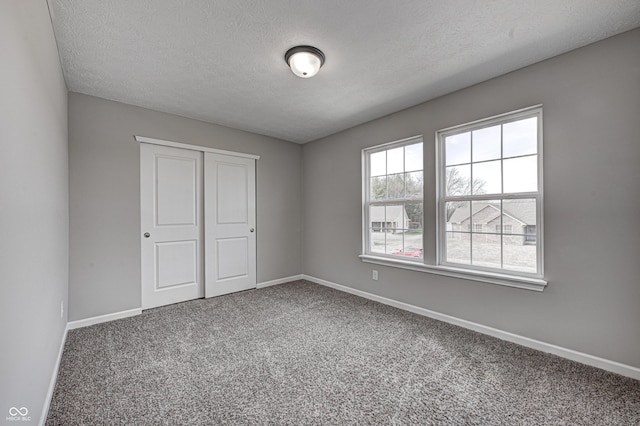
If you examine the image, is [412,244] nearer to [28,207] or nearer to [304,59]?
[304,59]

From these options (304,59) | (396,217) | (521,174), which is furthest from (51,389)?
(521,174)

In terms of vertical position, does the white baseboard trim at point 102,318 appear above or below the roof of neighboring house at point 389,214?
below

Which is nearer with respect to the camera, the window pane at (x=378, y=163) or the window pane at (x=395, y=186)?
the window pane at (x=395, y=186)

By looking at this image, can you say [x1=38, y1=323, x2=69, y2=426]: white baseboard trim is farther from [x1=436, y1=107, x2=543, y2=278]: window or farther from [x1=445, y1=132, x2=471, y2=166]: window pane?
[x1=445, y1=132, x2=471, y2=166]: window pane

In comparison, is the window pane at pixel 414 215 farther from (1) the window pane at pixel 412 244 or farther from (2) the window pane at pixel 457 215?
(2) the window pane at pixel 457 215

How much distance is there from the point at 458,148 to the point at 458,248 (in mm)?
1086

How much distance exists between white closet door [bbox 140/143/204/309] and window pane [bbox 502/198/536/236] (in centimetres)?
368

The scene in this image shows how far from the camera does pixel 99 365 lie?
2.20m

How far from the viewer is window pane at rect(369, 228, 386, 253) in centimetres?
385

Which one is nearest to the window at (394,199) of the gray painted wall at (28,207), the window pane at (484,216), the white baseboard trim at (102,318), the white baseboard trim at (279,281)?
the window pane at (484,216)

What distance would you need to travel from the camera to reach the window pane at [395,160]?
11.9 feet

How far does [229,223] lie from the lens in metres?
4.17

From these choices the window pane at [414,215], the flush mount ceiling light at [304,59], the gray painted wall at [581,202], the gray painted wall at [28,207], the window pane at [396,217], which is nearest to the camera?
the gray painted wall at [28,207]

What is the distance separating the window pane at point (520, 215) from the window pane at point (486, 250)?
18cm
